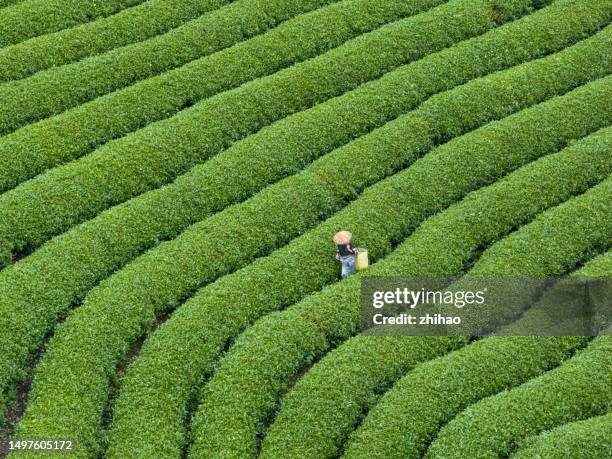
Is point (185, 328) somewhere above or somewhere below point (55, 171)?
below

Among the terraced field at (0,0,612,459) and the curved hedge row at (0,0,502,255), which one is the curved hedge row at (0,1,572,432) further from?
the curved hedge row at (0,0,502,255)

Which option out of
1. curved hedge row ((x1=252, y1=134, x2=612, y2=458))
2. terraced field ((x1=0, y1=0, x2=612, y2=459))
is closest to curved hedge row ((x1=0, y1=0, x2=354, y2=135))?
terraced field ((x1=0, y1=0, x2=612, y2=459))

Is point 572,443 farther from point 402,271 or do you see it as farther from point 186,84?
point 186,84

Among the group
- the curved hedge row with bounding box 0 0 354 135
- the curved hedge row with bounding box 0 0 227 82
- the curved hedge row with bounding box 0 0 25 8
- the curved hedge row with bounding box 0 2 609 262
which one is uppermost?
the curved hedge row with bounding box 0 0 25 8

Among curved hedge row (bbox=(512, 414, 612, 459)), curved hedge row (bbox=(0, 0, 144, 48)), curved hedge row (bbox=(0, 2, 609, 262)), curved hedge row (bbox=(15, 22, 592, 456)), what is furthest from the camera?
curved hedge row (bbox=(0, 0, 144, 48))

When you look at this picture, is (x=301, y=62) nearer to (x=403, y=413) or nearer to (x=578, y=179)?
(x=578, y=179)

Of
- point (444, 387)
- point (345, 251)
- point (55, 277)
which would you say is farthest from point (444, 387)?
point (55, 277)

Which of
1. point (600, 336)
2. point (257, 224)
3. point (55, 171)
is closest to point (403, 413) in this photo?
point (600, 336)

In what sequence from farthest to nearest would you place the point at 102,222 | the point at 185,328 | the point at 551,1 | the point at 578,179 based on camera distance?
the point at 551,1 → the point at 578,179 → the point at 102,222 → the point at 185,328
